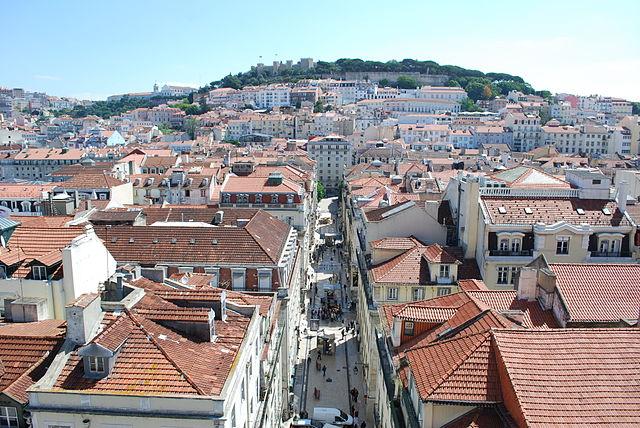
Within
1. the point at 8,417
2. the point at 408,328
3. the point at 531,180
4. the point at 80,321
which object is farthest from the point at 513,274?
the point at 8,417

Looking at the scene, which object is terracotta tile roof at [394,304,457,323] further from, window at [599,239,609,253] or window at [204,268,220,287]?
window at [599,239,609,253]

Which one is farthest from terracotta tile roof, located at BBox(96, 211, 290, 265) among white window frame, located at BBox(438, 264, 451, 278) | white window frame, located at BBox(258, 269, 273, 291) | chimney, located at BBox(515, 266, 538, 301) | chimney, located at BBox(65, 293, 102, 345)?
chimney, located at BBox(65, 293, 102, 345)

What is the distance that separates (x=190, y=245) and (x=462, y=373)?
25.1m

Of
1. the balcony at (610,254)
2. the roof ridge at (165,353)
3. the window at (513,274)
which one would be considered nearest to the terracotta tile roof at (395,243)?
the window at (513,274)

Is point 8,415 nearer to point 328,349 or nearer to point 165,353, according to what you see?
point 165,353

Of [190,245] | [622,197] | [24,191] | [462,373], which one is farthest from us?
[24,191]

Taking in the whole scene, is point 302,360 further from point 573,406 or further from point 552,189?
point 573,406

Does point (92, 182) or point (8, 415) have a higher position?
point (92, 182)

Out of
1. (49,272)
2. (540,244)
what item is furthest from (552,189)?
(49,272)

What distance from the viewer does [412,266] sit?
4409 cm

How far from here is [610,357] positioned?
22.0 metres

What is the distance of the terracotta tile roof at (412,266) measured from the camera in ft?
141

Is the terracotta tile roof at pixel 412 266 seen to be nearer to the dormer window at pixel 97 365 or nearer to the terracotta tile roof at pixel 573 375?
the terracotta tile roof at pixel 573 375

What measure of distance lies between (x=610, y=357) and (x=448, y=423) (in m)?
6.70
